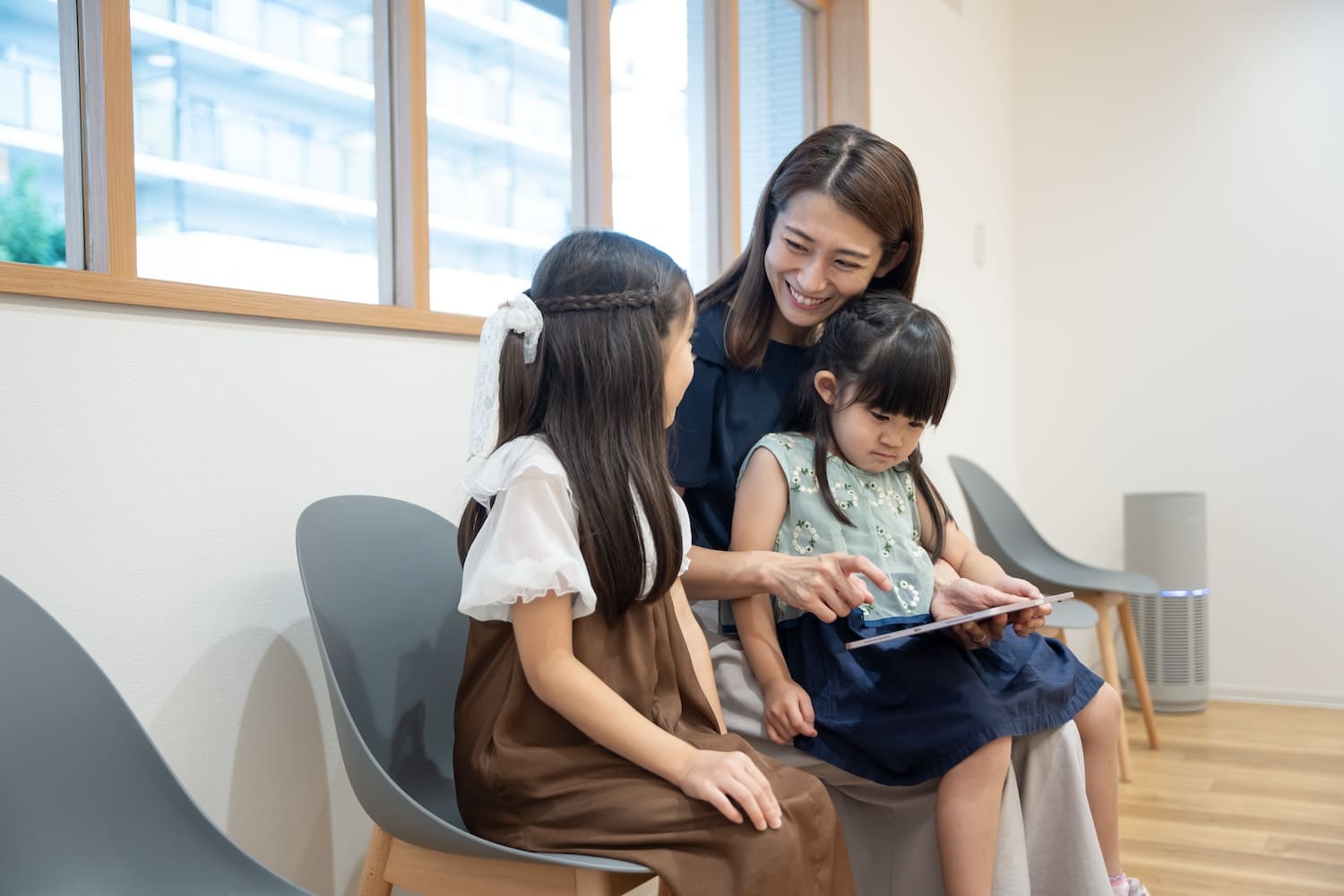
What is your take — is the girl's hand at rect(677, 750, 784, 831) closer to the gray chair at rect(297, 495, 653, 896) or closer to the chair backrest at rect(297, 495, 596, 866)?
the gray chair at rect(297, 495, 653, 896)

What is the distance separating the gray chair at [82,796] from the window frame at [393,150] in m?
0.44

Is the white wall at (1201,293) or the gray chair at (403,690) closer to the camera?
the gray chair at (403,690)

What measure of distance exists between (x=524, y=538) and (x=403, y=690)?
16.8 inches

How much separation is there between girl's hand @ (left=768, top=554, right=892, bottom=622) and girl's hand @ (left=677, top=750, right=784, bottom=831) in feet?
0.86

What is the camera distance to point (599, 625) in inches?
52.0

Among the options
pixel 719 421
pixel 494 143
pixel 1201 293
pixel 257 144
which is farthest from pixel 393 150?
pixel 1201 293

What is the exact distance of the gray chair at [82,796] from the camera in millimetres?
1071

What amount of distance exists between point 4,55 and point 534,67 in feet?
3.99

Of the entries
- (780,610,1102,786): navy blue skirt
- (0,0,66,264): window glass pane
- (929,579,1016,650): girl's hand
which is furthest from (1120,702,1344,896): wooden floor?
(0,0,66,264): window glass pane

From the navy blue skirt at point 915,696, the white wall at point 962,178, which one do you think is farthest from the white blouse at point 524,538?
the white wall at point 962,178

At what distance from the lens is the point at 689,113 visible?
9.94 feet

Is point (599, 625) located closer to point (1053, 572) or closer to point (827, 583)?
point (827, 583)

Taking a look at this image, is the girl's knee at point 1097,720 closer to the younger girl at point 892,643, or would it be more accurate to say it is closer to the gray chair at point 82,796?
the younger girl at point 892,643

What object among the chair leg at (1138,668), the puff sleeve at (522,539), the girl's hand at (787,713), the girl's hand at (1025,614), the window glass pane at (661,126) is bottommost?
the chair leg at (1138,668)
